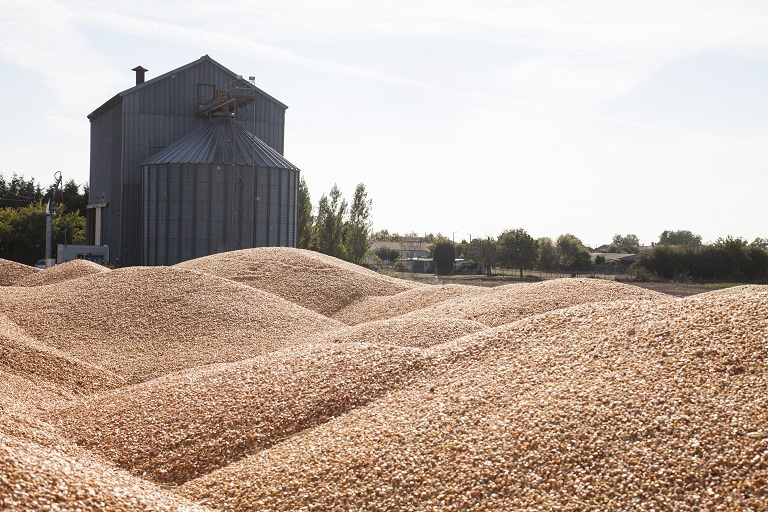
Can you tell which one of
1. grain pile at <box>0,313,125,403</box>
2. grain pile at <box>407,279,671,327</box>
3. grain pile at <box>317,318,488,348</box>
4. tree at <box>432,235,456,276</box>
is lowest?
grain pile at <box>0,313,125,403</box>

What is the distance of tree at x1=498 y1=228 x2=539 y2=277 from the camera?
179ft

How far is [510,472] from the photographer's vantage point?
5.16 meters

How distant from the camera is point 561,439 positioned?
5441 millimetres

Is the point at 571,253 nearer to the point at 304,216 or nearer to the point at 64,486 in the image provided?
the point at 304,216

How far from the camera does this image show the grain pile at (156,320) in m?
11.2

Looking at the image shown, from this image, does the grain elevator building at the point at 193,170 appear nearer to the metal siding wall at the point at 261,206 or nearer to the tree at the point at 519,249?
the metal siding wall at the point at 261,206

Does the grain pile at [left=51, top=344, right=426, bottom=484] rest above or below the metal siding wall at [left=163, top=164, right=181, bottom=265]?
below

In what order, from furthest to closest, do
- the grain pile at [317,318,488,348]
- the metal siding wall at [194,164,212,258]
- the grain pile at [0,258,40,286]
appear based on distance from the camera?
1. the metal siding wall at [194,164,212,258]
2. the grain pile at [0,258,40,286]
3. the grain pile at [317,318,488,348]

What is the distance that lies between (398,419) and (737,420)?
8.51ft

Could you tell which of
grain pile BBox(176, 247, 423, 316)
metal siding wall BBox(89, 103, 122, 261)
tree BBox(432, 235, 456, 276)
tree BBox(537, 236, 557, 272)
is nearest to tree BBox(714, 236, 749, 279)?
tree BBox(537, 236, 557, 272)

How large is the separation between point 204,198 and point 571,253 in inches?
1515

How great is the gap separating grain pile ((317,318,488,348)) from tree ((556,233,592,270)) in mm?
48666

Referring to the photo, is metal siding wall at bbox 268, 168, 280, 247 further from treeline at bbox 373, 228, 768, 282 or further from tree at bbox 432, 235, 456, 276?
tree at bbox 432, 235, 456, 276

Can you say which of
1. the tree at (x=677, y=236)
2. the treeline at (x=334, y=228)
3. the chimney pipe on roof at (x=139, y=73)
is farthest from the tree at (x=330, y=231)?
the tree at (x=677, y=236)
